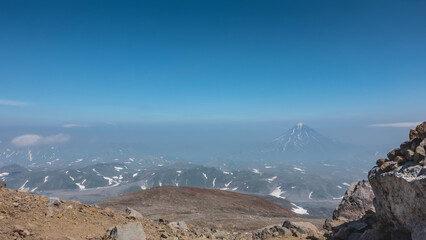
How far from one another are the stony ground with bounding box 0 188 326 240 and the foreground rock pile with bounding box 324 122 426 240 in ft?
13.1

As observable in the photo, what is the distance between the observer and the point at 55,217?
12.6m

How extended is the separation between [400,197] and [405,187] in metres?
0.68

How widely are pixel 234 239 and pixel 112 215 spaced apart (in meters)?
7.33

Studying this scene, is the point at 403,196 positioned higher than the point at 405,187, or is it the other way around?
the point at 405,187

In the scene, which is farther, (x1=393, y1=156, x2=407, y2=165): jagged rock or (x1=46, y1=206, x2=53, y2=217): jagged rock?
(x1=46, y1=206, x2=53, y2=217): jagged rock

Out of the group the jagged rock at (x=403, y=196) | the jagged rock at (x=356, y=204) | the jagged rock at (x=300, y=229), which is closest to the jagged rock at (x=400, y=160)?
the jagged rock at (x=403, y=196)

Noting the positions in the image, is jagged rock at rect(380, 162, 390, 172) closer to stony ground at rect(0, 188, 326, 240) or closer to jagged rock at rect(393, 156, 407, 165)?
jagged rock at rect(393, 156, 407, 165)

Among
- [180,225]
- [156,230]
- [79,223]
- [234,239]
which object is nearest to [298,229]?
[234,239]

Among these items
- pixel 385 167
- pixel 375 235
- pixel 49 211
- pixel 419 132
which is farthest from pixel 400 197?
pixel 49 211

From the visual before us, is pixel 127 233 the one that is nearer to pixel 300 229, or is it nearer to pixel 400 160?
pixel 300 229

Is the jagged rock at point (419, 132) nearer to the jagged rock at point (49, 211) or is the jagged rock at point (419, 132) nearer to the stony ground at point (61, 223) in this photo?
the stony ground at point (61, 223)

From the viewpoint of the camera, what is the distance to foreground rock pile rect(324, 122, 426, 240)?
9.53 m

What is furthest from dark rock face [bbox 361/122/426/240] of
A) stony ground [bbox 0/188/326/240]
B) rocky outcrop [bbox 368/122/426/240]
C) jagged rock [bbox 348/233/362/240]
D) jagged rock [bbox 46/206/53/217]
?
jagged rock [bbox 46/206/53/217]

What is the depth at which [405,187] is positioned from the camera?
10000mm
